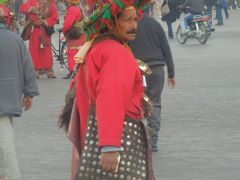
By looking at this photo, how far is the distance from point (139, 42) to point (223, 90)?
19.3 ft

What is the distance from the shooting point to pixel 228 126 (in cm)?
1123

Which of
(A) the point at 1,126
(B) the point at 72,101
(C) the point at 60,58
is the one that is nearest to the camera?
(B) the point at 72,101

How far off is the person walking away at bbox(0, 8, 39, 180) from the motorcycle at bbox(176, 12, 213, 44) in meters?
19.0

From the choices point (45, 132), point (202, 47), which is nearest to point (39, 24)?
point (45, 132)

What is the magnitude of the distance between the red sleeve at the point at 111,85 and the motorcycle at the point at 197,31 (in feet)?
69.8

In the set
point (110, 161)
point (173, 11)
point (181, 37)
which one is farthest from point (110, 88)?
point (173, 11)

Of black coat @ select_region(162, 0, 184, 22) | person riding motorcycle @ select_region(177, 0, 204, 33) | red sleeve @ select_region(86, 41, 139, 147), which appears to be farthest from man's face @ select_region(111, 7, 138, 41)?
black coat @ select_region(162, 0, 184, 22)

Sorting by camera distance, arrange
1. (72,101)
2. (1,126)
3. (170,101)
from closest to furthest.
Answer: (72,101) → (1,126) → (170,101)

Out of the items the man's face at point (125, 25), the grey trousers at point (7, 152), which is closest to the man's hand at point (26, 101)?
the grey trousers at point (7, 152)

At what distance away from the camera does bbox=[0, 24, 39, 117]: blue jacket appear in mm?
7254

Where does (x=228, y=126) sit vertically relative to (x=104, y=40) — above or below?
below

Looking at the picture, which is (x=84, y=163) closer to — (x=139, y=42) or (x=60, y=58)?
(x=139, y=42)

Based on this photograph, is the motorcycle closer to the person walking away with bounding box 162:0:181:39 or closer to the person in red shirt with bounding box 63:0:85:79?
the person walking away with bounding box 162:0:181:39

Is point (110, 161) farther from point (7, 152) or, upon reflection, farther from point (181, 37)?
point (181, 37)
